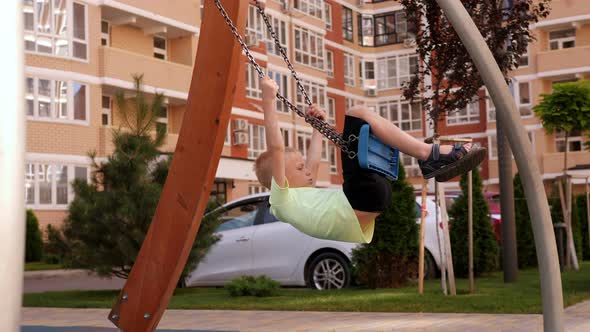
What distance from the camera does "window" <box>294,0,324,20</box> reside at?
49.7 m

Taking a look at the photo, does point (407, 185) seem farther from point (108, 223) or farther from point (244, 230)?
point (108, 223)

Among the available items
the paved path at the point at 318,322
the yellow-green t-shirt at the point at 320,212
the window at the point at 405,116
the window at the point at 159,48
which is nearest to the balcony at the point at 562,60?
the window at the point at 405,116

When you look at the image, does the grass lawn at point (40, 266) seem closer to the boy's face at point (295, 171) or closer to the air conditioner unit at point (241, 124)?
the air conditioner unit at point (241, 124)

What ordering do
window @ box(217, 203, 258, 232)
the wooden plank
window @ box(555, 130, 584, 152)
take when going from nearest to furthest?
the wooden plank
window @ box(217, 203, 258, 232)
window @ box(555, 130, 584, 152)

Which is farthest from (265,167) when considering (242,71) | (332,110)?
(332,110)

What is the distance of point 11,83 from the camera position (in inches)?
87.4

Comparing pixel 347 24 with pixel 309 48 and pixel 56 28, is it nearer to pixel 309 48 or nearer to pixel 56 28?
pixel 309 48

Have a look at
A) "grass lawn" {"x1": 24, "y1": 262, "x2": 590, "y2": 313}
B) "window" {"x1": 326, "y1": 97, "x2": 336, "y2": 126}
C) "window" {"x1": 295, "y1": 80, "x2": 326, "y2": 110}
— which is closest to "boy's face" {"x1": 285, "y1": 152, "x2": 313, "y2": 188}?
"grass lawn" {"x1": 24, "y1": 262, "x2": 590, "y2": 313}

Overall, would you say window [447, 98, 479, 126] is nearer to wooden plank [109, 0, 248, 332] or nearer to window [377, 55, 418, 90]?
window [377, 55, 418, 90]

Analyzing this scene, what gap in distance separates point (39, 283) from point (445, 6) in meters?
18.3

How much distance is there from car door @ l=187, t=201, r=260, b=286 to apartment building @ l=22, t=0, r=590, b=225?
4.09 meters

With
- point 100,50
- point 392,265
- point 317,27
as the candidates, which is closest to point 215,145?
point 392,265

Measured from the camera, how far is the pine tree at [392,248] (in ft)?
44.7

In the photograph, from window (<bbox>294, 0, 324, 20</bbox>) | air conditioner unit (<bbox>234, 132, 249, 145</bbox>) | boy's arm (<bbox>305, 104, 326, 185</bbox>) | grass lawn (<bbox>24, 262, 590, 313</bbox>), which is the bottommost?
grass lawn (<bbox>24, 262, 590, 313</bbox>)
